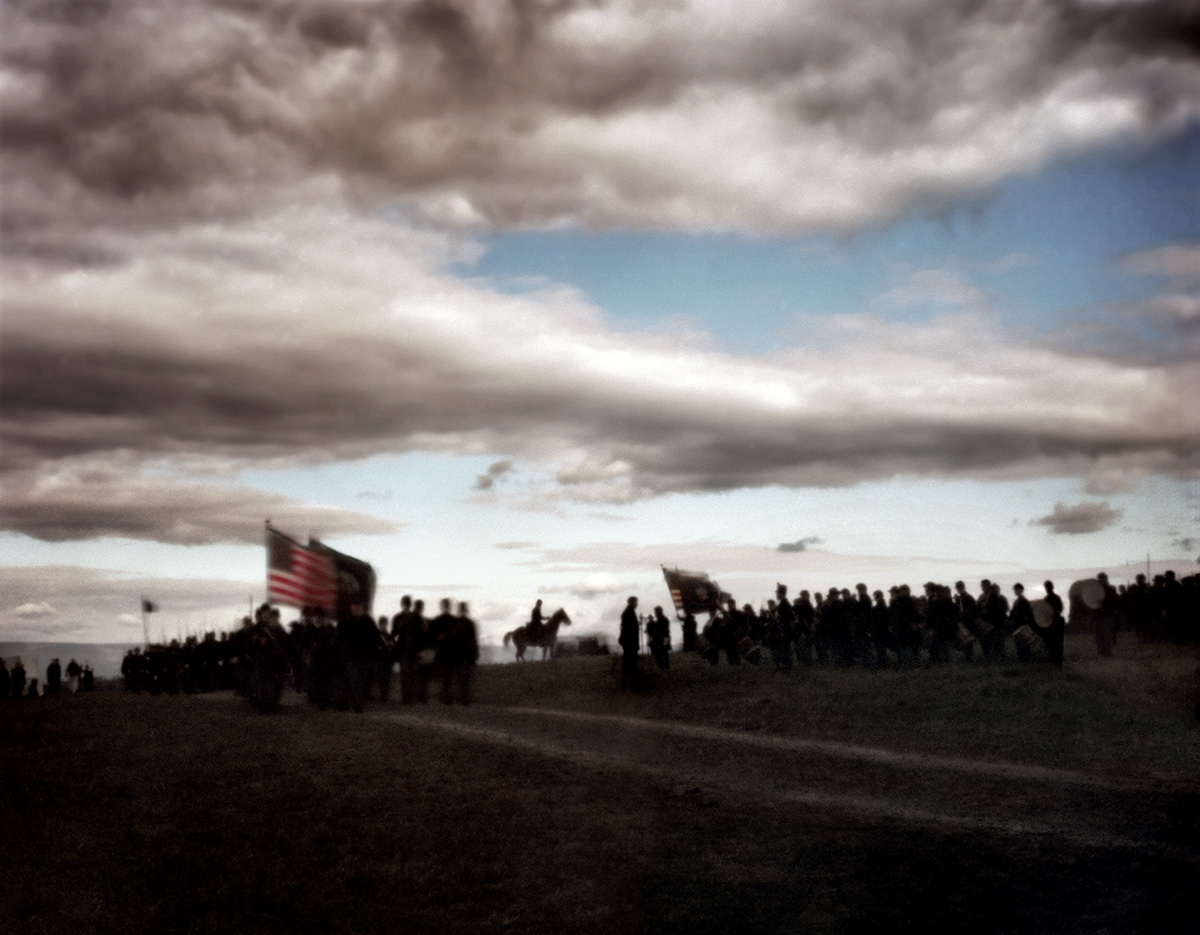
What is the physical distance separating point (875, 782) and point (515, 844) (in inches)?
233

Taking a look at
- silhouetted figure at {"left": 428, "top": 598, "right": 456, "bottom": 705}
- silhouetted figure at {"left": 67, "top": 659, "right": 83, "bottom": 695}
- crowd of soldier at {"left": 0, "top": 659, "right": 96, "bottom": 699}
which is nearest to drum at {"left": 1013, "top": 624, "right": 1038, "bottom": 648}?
silhouetted figure at {"left": 428, "top": 598, "right": 456, "bottom": 705}

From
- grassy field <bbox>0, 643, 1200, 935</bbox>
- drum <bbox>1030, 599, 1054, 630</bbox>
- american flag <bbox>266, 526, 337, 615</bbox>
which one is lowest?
grassy field <bbox>0, 643, 1200, 935</bbox>

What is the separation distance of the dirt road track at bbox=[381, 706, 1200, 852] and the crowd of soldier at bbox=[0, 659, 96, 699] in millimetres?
35730

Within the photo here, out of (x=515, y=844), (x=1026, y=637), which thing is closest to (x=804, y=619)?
(x=1026, y=637)

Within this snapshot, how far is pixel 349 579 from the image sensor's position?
32.3 m

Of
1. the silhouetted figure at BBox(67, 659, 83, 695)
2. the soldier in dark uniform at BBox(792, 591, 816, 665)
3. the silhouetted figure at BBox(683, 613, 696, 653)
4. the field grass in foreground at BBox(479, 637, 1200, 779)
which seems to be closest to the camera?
the field grass in foreground at BBox(479, 637, 1200, 779)

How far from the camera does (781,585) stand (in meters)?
30.7

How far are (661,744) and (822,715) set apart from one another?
4.52 metres

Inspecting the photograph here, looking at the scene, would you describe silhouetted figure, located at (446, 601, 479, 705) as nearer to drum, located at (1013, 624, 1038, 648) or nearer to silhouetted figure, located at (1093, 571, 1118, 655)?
drum, located at (1013, 624, 1038, 648)

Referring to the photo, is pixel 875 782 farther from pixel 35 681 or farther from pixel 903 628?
pixel 35 681

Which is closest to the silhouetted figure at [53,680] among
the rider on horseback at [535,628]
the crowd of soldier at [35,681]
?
the crowd of soldier at [35,681]

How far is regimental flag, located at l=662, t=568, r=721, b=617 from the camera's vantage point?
37.4m

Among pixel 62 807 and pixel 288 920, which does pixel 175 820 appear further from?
pixel 288 920

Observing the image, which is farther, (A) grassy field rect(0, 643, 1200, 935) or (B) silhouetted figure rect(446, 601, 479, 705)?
(B) silhouetted figure rect(446, 601, 479, 705)
